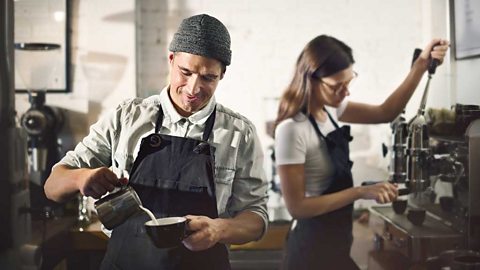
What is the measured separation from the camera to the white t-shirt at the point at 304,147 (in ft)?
3.59

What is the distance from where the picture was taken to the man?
1.01 m

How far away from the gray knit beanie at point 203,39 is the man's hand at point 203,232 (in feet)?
1.08

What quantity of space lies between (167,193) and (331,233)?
1.30 ft

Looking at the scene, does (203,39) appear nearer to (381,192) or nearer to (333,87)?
(333,87)

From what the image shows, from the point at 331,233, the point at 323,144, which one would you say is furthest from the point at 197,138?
the point at 331,233

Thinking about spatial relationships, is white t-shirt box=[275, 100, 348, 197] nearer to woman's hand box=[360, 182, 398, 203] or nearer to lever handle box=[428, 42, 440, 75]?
woman's hand box=[360, 182, 398, 203]

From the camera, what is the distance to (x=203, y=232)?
1.03 metres

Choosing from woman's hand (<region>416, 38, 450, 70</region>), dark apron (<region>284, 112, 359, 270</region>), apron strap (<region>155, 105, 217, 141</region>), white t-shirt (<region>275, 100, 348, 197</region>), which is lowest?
dark apron (<region>284, 112, 359, 270</region>)

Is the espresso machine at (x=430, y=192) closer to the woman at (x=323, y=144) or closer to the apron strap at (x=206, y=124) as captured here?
the woman at (x=323, y=144)

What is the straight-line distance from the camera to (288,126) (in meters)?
1.10

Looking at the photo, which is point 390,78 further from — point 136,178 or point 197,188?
point 136,178

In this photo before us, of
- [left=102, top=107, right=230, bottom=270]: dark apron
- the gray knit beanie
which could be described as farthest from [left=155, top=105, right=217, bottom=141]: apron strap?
the gray knit beanie

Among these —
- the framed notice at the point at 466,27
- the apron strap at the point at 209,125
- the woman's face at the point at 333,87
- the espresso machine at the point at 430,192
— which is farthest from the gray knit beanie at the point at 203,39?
the framed notice at the point at 466,27

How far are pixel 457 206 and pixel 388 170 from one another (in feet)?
0.69
